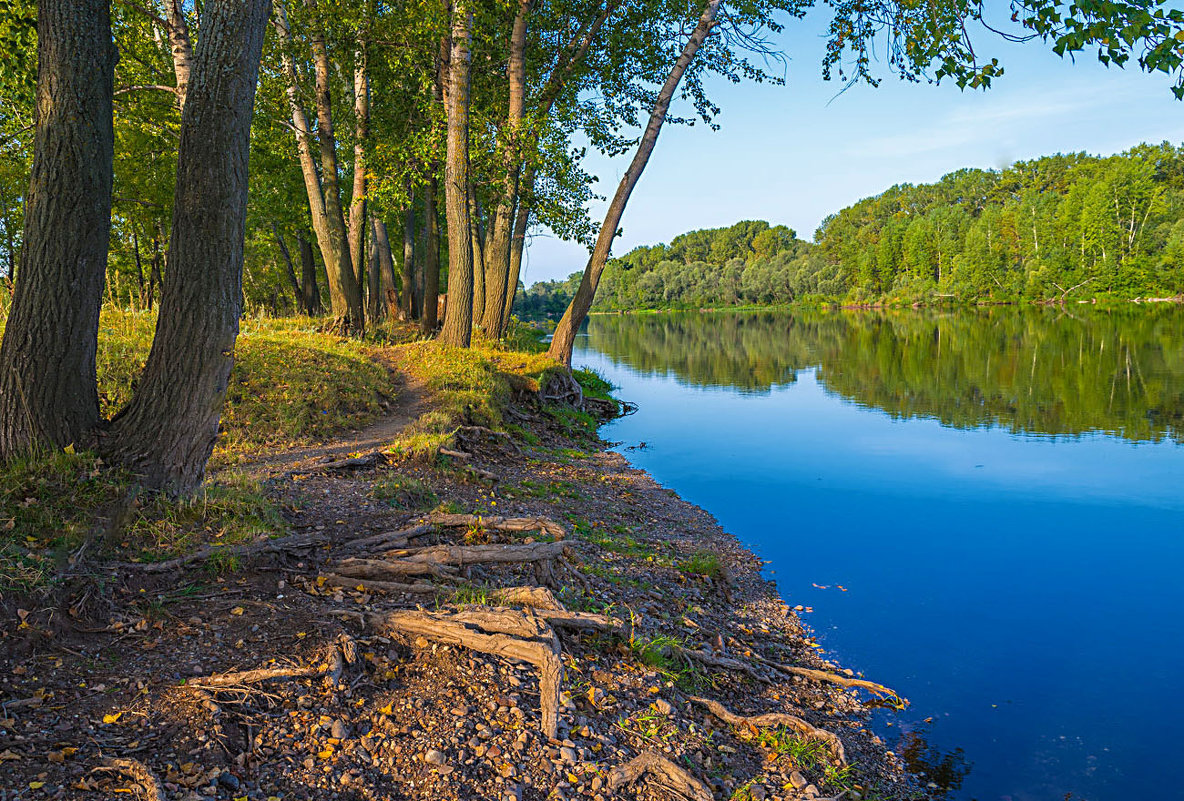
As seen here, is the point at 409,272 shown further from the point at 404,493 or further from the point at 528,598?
the point at 528,598

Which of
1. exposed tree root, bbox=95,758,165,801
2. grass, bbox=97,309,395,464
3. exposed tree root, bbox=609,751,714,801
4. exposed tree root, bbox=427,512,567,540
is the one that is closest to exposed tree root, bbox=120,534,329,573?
exposed tree root, bbox=427,512,567,540

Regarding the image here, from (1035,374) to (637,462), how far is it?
20.1 m

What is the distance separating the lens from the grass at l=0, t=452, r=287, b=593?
4738mm

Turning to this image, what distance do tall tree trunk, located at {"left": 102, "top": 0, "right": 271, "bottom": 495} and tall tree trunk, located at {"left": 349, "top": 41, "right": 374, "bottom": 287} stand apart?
13.4 metres

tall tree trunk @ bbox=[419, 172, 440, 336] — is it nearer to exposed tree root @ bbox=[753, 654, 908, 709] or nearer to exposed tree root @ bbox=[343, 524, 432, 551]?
exposed tree root @ bbox=[343, 524, 432, 551]

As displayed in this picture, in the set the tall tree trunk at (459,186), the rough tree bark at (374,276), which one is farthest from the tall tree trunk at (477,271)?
the rough tree bark at (374,276)

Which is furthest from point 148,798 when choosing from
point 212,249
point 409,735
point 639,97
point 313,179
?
point 639,97

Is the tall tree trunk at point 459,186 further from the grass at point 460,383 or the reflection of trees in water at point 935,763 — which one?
the reflection of trees in water at point 935,763

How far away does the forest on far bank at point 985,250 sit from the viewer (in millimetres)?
79925

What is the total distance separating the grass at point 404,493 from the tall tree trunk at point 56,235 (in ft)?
9.56

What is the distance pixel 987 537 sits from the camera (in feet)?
36.1

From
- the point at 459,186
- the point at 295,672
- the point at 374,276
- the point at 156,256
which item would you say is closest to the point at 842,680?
the point at 295,672

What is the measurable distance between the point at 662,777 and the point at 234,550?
141 inches

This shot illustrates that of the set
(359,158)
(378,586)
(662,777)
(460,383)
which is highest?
(359,158)
